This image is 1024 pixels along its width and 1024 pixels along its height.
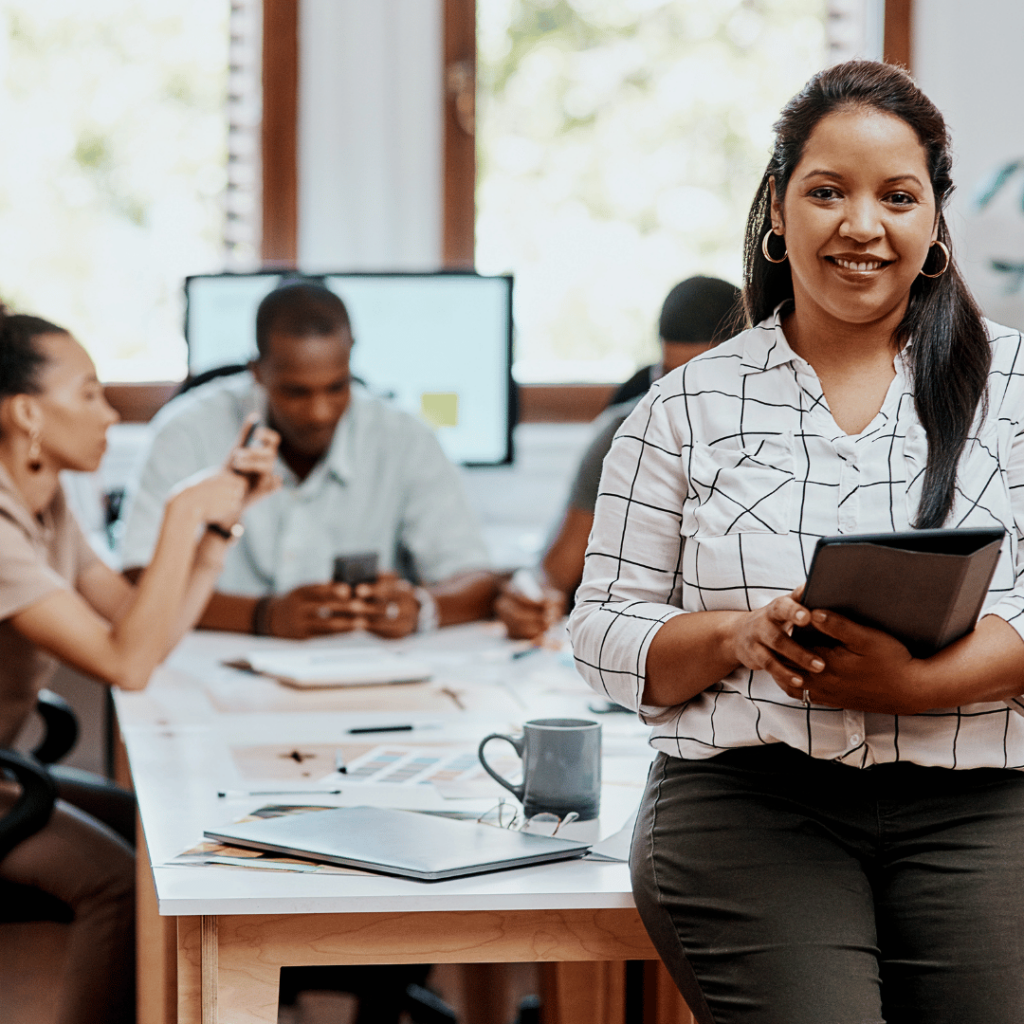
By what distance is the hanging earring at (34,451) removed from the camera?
2006mm

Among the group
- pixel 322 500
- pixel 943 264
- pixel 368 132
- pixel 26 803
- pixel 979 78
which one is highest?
pixel 979 78

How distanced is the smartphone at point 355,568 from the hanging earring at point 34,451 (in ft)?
1.83

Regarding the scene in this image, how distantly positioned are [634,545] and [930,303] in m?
0.36

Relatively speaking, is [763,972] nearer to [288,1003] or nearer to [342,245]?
[288,1003]

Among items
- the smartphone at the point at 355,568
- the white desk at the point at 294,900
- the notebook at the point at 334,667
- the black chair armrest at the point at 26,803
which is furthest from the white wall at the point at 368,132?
the black chair armrest at the point at 26,803

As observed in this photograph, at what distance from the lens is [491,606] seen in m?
2.63

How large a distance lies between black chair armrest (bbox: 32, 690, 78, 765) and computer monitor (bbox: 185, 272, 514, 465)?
105cm

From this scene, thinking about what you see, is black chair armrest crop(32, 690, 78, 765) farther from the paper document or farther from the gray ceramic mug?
the gray ceramic mug

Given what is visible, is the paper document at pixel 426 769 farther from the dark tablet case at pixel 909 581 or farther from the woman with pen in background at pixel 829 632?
the dark tablet case at pixel 909 581

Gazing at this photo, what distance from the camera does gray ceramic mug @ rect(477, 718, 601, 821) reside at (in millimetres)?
1333

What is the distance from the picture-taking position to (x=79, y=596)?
2020 mm

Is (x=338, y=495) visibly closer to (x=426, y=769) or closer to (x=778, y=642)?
(x=426, y=769)

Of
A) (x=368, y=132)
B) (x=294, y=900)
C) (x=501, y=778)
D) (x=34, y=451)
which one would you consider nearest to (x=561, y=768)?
(x=501, y=778)

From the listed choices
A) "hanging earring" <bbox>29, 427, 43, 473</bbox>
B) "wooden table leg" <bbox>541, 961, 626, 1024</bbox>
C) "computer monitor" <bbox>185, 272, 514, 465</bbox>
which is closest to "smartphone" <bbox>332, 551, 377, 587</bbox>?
"hanging earring" <bbox>29, 427, 43, 473</bbox>
